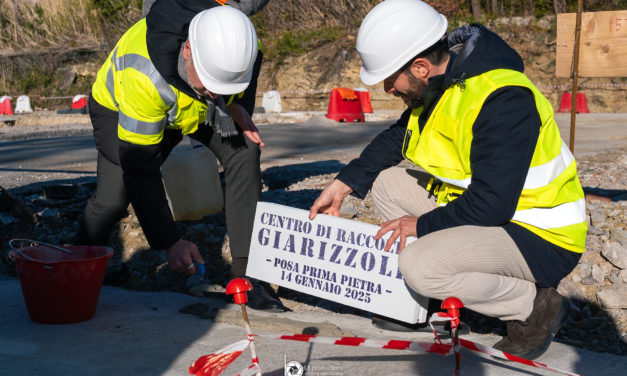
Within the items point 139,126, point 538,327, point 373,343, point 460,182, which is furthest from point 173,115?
point 538,327

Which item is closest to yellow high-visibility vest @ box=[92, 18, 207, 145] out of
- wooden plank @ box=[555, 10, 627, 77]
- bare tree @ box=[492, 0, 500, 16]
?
wooden plank @ box=[555, 10, 627, 77]

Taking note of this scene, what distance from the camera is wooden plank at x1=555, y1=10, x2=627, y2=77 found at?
4953 mm

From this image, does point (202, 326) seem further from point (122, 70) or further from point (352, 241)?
point (122, 70)

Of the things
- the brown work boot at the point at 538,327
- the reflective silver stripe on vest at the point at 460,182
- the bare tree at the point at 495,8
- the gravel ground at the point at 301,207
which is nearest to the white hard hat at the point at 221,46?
the reflective silver stripe on vest at the point at 460,182

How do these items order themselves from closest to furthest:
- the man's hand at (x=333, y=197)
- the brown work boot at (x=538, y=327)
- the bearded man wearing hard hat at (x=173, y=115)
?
the brown work boot at (x=538, y=327) → the bearded man wearing hard hat at (x=173, y=115) → the man's hand at (x=333, y=197)

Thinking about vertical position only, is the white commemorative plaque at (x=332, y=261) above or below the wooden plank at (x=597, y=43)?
below

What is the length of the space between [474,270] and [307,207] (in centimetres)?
267

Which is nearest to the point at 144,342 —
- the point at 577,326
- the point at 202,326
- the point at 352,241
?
the point at 202,326

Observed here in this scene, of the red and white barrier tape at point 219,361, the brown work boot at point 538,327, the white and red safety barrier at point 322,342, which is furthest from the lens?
the brown work boot at point 538,327

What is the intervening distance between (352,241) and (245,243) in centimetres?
80

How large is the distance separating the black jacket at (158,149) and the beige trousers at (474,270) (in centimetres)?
129

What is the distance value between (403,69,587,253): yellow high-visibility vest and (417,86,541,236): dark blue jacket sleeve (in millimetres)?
48

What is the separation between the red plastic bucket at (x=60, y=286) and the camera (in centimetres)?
303

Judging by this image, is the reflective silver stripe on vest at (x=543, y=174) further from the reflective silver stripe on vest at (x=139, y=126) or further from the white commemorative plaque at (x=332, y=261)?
the reflective silver stripe on vest at (x=139, y=126)
